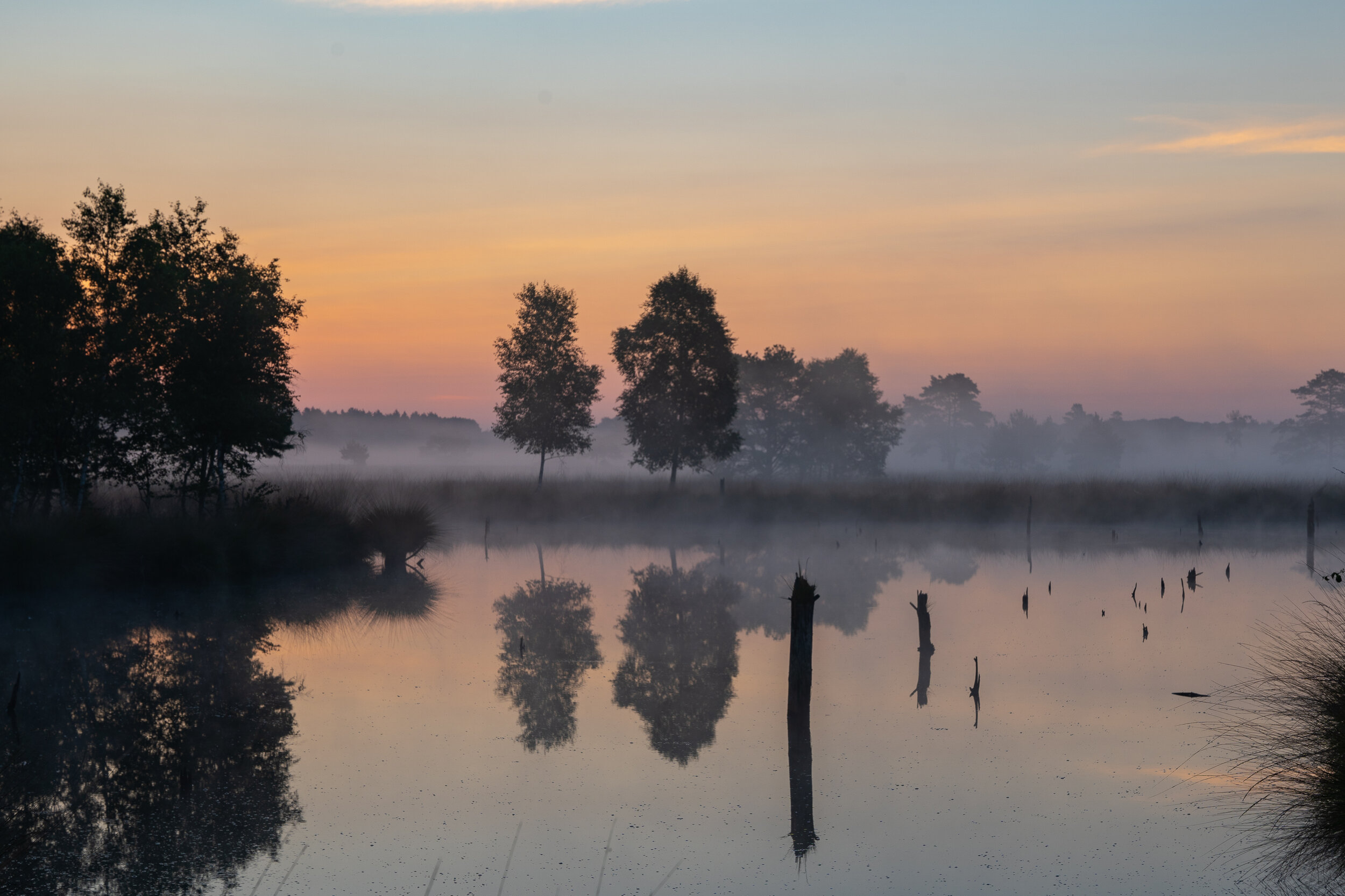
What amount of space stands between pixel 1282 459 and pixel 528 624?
430 feet

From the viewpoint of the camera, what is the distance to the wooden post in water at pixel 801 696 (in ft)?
33.6

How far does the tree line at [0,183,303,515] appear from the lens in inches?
993

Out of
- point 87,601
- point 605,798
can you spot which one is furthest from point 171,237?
point 605,798

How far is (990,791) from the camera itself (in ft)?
32.9

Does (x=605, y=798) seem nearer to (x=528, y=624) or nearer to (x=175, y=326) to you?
(x=528, y=624)

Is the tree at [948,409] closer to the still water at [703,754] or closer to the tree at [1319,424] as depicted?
the tree at [1319,424]

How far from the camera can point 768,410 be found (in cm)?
7738

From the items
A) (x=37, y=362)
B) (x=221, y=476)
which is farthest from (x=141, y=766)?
(x=221, y=476)

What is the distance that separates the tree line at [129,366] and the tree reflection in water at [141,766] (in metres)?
10.4

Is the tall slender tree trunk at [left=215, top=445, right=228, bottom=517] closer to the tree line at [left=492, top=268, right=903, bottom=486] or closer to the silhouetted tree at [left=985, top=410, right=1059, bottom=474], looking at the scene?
the tree line at [left=492, top=268, right=903, bottom=486]

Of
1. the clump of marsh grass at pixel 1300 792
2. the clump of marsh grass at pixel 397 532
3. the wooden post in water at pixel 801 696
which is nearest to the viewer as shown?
the clump of marsh grass at pixel 1300 792

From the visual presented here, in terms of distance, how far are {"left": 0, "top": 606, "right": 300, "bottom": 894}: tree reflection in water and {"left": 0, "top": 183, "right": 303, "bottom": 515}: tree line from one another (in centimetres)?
1042

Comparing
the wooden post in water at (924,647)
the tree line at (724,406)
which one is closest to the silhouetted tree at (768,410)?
the tree line at (724,406)

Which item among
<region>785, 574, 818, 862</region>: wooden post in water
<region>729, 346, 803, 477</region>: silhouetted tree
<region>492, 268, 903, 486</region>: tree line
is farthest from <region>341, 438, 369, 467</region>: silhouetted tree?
<region>785, 574, 818, 862</region>: wooden post in water
